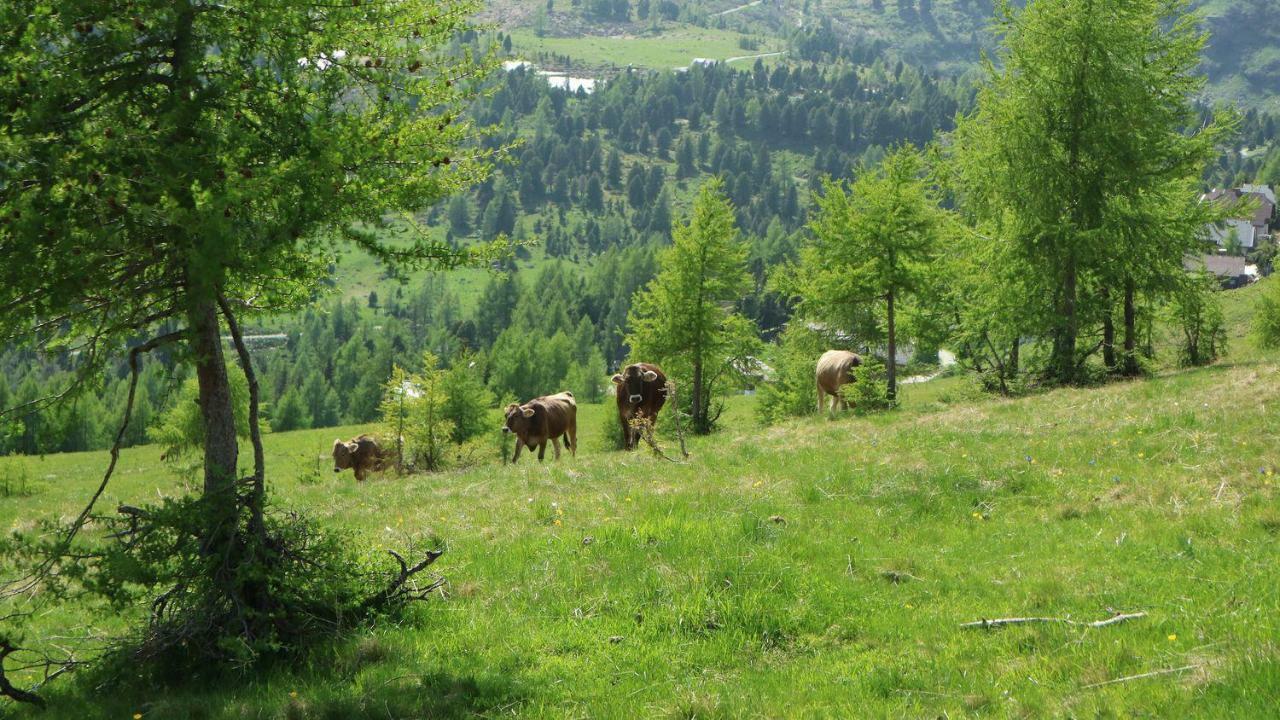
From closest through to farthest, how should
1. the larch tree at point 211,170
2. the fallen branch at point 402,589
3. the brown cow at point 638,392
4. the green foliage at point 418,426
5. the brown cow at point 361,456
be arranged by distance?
the larch tree at point 211,170, the fallen branch at point 402,589, the brown cow at point 638,392, the brown cow at point 361,456, the green foliage at point 418,426

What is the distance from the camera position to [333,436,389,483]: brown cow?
37.5 meters

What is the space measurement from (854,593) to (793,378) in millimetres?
42142

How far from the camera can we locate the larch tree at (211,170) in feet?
24.5

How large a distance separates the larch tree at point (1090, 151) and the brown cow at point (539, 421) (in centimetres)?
1620

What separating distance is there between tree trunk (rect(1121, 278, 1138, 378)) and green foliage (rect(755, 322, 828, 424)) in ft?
60.1

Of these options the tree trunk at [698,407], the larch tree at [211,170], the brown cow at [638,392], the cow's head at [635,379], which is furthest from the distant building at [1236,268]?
the larch tree at [211,170]

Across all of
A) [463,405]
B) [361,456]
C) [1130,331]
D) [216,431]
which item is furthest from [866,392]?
[463,405]

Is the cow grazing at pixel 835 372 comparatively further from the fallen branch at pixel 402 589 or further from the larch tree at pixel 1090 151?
the fallen branch at pixel 402 589

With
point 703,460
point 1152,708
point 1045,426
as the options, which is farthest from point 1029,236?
point 1152,708

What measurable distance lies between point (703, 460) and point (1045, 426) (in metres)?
6.88

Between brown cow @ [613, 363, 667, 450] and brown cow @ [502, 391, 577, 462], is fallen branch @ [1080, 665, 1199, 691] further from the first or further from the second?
brown cow @ [502, 391, 577, 462]

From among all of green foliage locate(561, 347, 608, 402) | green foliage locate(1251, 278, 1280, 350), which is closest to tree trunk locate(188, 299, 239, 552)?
green foliage locate(1251, 278, 1280, 350)

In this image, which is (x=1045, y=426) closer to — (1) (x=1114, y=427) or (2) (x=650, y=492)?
(1) (x=1114, y=427)

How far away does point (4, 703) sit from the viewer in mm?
8383
